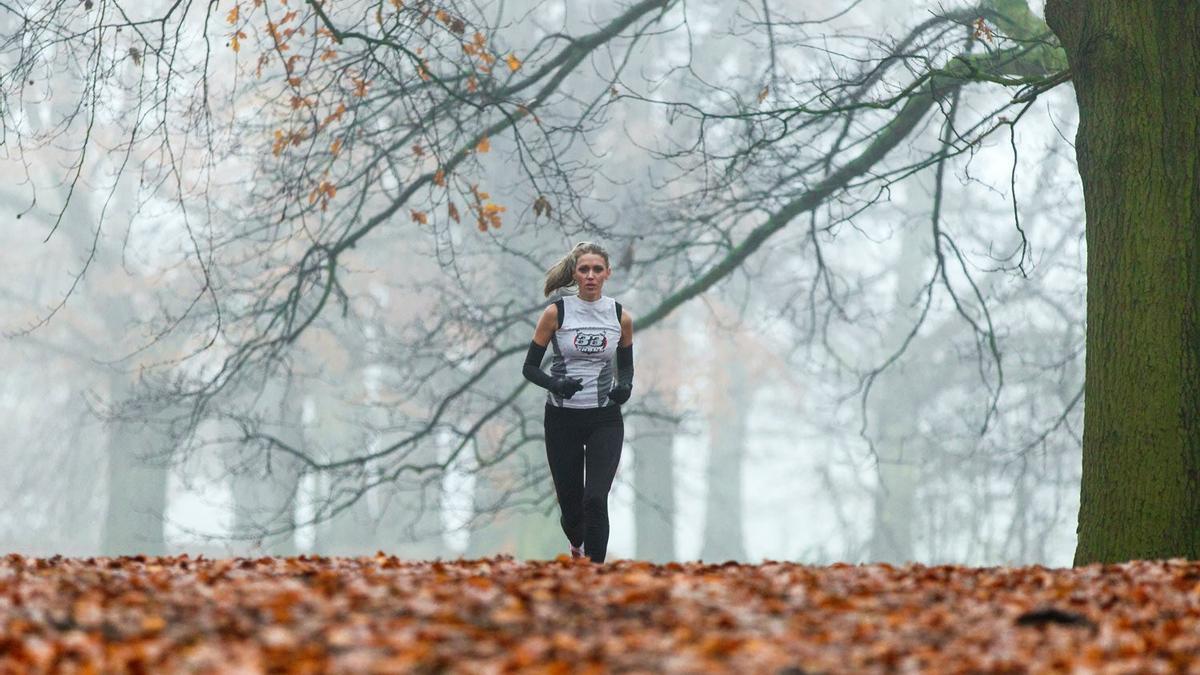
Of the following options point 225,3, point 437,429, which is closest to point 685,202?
point 437,429

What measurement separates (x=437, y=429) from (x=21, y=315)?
1554cm

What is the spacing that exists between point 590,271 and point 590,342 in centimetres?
36

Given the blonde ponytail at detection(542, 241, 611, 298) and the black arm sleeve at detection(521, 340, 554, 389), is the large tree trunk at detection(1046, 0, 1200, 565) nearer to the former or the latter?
the blonde ponytail at detection(542, 241, 611, 298)

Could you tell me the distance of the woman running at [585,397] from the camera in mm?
7449

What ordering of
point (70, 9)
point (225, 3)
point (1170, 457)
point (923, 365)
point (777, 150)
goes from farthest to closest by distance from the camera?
point (923, 365), point (225, 3), point (777, 150), point (70, 9), point (1170, 457)

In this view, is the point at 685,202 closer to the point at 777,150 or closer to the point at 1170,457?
the point at 777,150

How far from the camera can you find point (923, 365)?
93.7ft

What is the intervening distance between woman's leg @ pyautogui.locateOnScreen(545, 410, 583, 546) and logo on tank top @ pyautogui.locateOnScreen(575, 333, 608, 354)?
376mm

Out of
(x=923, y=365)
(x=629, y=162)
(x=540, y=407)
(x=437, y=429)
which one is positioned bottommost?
(x=437, y=429)

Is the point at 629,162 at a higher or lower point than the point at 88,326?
higher

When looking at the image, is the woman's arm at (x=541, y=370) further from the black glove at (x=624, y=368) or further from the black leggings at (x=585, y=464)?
the black glove at (x=624, y=368)

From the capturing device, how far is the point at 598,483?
24.4 ft

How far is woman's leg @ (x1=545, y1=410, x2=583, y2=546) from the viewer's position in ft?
24.7

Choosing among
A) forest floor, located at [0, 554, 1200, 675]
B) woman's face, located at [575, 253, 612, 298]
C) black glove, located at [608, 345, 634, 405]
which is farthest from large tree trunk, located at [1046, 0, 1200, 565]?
woman's face, located at [575, 253, 612, 298]
